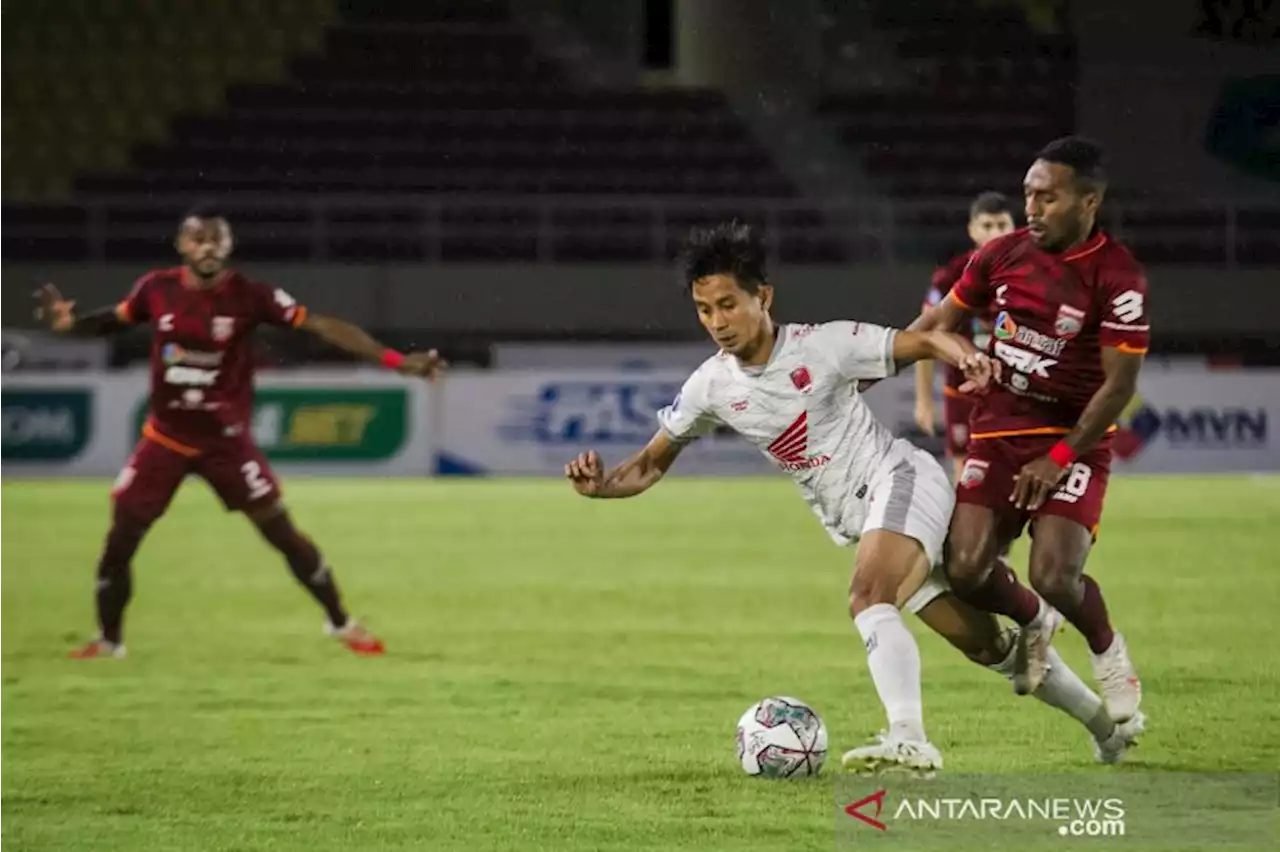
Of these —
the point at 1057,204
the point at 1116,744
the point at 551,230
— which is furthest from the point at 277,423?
the point at 1116,744

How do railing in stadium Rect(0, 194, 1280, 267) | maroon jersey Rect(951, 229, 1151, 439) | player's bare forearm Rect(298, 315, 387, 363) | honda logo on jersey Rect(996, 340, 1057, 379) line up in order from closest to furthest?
maroon jersey Rect(951, 229, 1151, 439)
honda logo on jersey Rect(996, 340, 1057, 379)
player's bare forearm Rect(298, 315, 387, 363)
railing in stadium Rect(0, 194, 1280, 267)

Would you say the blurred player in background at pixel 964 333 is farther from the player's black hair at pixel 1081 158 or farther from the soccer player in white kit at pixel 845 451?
the soccer player in white kit at pixel 845 451

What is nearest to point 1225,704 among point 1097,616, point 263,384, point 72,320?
point 1097,616

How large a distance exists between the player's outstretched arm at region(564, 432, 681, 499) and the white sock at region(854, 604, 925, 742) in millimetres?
832

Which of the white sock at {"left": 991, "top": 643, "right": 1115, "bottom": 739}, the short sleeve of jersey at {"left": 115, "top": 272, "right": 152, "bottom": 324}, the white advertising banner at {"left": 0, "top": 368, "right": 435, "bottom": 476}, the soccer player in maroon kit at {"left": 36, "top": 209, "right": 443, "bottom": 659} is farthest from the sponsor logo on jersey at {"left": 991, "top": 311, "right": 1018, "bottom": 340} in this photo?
the white advertising banner at {"left": 0, "top": 368, "right": 435, "bottom": 476}

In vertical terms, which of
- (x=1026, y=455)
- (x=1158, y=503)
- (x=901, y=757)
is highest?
(x=1026, y=455)

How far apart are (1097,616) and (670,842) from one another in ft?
7.25

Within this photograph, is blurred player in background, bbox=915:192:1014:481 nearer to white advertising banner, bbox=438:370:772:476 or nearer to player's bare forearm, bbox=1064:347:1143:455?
player's bare forearm, bbox=1064:347:1143:455

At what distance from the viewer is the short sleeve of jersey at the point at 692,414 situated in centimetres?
Answer: 652

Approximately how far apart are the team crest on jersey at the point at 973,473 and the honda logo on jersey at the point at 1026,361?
335mm

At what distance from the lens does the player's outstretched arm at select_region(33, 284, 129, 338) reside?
975 centimetres

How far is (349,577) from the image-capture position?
1386 cm

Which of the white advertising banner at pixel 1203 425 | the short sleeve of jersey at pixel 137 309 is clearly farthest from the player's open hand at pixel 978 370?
the white advertising banner at pixel 1203 425

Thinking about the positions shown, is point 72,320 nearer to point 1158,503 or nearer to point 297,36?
point 1158,503
